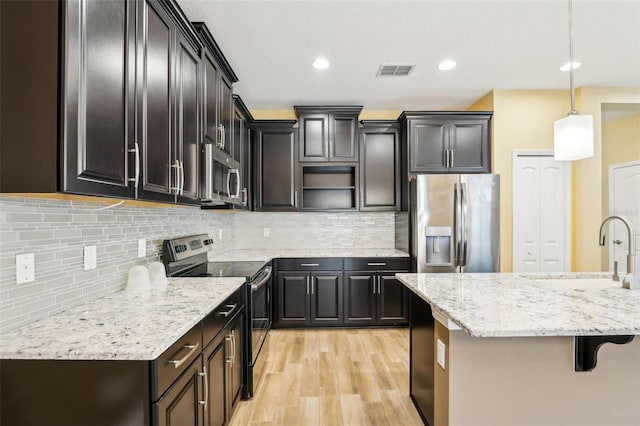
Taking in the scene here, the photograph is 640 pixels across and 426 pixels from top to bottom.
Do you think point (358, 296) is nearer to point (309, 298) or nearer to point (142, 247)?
point (309, 298)

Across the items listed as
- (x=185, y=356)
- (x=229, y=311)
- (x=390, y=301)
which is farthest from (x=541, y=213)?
(x=185, y=356)

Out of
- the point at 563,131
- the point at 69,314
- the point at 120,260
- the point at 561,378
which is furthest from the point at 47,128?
the point at 563,131

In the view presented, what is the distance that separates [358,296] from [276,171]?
5.78 ft

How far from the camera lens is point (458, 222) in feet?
11.3

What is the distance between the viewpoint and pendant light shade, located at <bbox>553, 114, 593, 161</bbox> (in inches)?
73.7

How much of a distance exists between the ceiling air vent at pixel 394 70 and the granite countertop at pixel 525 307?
2019 mm

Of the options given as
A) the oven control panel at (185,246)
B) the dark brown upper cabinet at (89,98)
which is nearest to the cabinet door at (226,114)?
the oven control panel at (185,246)

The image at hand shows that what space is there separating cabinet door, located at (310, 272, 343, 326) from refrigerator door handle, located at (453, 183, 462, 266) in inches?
49.5

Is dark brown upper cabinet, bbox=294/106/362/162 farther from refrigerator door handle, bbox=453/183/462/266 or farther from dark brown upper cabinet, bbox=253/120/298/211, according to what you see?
refrigerator door handle, bbox=453/183/462/266

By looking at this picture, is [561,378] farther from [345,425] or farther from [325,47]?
[325,47]

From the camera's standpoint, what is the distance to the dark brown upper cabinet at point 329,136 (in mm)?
4020

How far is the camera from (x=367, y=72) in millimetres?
3229

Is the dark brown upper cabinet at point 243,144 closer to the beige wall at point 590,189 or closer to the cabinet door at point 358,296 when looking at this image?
the cabinet door at point 358,296

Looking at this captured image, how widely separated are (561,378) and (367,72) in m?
2.76
